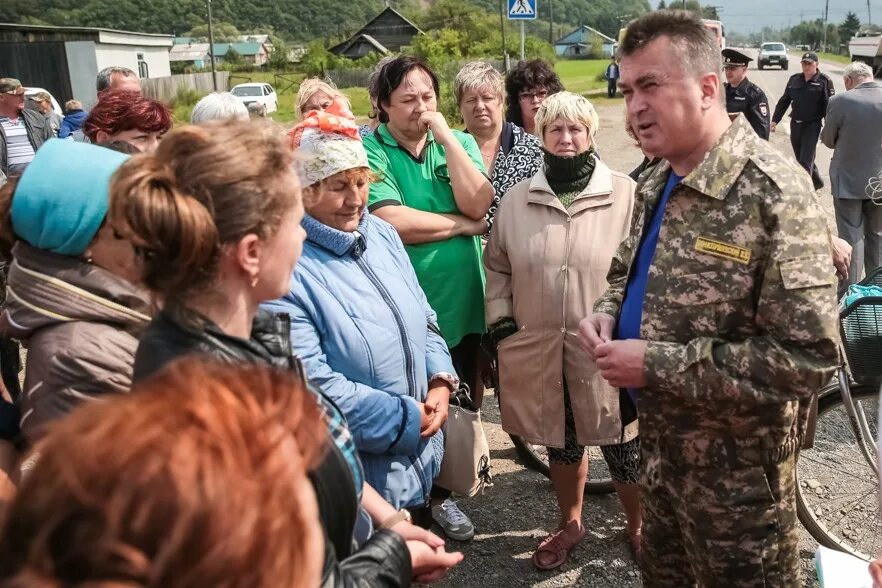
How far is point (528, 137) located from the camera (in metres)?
3.92

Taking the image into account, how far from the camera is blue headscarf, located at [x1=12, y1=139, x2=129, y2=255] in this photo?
172cm

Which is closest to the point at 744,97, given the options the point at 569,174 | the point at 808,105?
the point at 808,105

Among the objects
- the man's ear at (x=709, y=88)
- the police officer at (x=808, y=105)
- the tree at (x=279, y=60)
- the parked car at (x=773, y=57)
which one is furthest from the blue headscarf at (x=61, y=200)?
the tree at (x=279, y=60)

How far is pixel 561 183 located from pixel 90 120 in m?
1.89

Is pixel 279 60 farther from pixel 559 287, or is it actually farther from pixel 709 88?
pixel 709 88

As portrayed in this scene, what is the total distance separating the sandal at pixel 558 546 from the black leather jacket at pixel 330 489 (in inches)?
72.6

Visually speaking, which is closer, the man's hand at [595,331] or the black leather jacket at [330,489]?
the black leather jacket at [330,489]

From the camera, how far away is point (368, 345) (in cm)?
233

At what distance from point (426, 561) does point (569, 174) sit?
1.84 metres

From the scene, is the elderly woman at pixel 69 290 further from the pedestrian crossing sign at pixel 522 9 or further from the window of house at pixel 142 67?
the window of house at pixel 142 67

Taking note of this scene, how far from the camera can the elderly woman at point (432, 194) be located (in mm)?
3230

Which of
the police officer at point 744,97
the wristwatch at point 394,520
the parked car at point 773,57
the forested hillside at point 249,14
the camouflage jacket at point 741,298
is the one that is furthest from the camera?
the forested hillside at point 249,14

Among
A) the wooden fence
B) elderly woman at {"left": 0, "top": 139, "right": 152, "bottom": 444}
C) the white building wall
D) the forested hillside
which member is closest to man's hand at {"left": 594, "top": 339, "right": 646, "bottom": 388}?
elderly woman at {"left": 0, "top": 139, "right": 152, "bottom": 444}

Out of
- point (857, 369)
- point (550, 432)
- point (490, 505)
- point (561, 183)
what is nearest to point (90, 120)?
point (561, 183)
